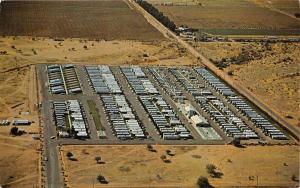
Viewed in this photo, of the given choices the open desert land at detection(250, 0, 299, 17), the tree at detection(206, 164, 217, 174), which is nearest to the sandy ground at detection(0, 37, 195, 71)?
the tree at detection(206, 164, 217, 174)

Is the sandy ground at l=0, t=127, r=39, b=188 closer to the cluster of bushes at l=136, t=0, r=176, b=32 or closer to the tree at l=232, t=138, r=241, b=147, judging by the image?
the tree at l=232, t=138, r=241, b=147

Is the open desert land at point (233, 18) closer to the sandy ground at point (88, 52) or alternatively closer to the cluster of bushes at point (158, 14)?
the cluster of bushes at point (158, 14)

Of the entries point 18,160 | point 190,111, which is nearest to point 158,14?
point 190,111

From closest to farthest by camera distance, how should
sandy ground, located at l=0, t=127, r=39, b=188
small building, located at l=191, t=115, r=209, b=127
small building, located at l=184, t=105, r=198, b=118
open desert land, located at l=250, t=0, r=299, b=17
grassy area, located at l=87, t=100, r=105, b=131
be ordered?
1. sandy ground, located at l=0, t=127, r=39, b=188
2. grassy area, located at l=87, t=100, r=105, b=131
3. small building, located at l=191, t=115, r=209, b=127
4. small building, located at l=184, t=105, r=198, b=118
5. open desert land, located at l=250, t=0, r=299, b=17

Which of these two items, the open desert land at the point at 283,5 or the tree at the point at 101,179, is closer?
the tree at the point at 101,179

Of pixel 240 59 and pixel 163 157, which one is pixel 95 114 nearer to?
pixel 163 157

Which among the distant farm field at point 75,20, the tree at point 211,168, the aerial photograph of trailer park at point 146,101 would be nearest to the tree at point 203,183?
the aerial photograph of trailer park at point 146,101
